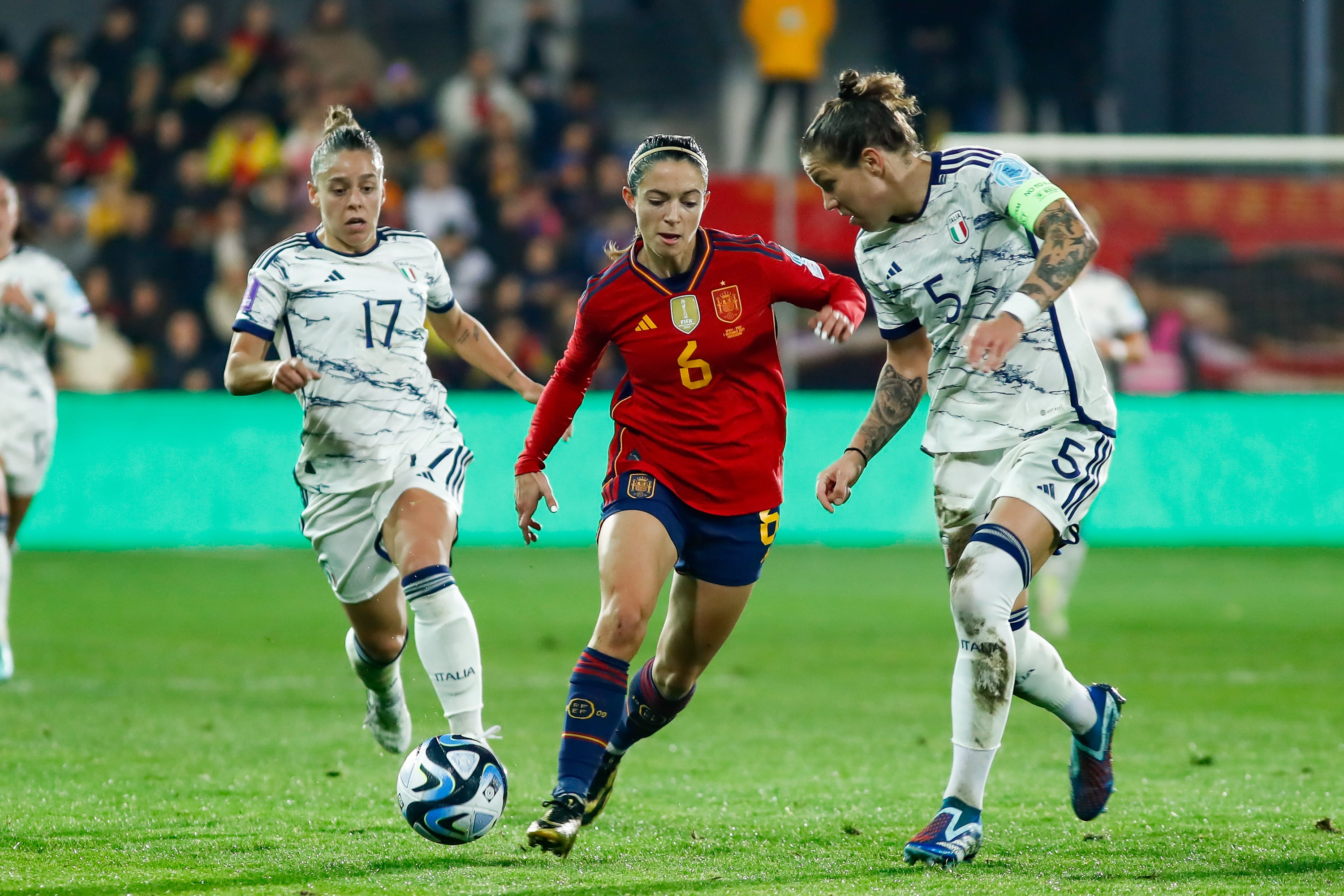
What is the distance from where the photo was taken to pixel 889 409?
17.7 ft

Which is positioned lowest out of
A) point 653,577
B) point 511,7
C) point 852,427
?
point 852,427

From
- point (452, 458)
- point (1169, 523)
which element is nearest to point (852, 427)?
point (1169, 523)

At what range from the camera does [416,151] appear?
1856 cm

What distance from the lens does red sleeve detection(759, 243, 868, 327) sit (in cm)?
545

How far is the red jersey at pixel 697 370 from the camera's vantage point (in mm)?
5328

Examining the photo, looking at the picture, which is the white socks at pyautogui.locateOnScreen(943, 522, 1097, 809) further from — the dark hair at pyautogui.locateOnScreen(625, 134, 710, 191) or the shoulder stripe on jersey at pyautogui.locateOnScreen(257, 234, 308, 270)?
the shoulder stripe on jersey at pyautogui.locateOnScreen(257, 234, 308, 270)

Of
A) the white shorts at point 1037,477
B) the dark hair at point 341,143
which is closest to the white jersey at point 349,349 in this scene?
the dark hair at point 341,143

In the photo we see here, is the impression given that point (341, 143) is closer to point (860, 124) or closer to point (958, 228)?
point (860, 124)

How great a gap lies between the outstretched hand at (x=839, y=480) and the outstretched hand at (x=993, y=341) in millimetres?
724

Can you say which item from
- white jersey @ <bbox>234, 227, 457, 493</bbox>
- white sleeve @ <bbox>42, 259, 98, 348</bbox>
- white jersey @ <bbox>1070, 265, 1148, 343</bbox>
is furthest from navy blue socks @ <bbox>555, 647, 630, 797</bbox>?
white jersey @ <bbox>1070, 265, 1148, 343</bbox>

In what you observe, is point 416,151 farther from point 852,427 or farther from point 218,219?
point 852,427

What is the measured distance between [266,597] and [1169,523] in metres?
8.12

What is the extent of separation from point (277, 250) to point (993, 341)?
259cm

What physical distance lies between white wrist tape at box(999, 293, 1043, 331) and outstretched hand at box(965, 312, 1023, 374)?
0.02 meters
